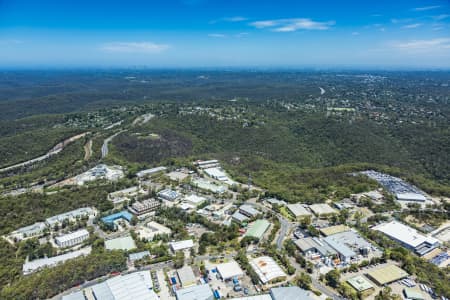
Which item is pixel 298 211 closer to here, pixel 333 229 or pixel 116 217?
pixel 333 229

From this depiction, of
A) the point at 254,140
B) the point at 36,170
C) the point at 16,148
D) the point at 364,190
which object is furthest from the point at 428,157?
the point at 16,148

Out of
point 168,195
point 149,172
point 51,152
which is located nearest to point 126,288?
point 168,195

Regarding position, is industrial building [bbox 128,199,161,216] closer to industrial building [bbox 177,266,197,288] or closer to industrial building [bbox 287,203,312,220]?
industrial building [bbox 177,266,197,288]

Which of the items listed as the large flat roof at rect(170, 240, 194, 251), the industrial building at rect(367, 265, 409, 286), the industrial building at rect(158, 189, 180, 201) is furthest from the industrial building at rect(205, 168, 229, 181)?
the industrial building at rect(367, 265, 409, 286)

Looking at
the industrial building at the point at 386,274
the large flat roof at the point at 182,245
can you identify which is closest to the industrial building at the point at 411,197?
the industrial building at the point at 386,274

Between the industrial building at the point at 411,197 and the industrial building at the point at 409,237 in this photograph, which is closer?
the industrial building at the point at 409,237

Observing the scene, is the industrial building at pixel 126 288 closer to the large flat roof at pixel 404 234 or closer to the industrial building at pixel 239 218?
the industrial building at pixel 239 218
